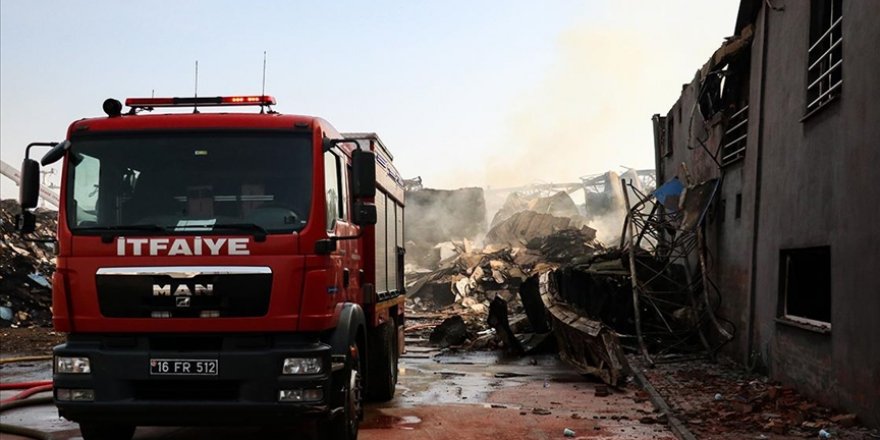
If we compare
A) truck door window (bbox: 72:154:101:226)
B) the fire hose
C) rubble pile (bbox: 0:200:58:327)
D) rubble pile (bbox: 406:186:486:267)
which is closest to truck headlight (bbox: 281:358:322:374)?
truck door window (bbox: 72:154:101:226)

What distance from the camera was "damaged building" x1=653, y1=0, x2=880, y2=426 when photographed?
848 centimetres

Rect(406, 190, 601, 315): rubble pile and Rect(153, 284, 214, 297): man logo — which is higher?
Rect(153, 284, 214, 297): man logo

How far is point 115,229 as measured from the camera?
6559mm

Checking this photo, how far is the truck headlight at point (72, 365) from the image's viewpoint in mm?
6387

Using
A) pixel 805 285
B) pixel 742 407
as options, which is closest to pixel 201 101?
pixel 742 407

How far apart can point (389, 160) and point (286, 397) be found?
512 centimetres

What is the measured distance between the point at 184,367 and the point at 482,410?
15.0 feet

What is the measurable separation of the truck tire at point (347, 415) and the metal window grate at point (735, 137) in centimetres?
884

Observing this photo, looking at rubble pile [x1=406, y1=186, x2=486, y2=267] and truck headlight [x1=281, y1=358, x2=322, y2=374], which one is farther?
rubble pile [x1=406, y1=186, x2=486, y2=267]

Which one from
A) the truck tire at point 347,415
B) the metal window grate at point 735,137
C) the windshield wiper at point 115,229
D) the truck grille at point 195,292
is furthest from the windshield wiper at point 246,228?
the metal window grate at point 735,137

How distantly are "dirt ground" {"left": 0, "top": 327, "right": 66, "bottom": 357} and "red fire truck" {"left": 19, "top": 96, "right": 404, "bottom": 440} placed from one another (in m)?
10.8

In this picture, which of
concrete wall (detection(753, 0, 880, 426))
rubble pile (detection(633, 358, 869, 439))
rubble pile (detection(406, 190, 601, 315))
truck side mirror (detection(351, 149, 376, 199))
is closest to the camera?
truck side mirror (detection(351, 149, 376, 199))

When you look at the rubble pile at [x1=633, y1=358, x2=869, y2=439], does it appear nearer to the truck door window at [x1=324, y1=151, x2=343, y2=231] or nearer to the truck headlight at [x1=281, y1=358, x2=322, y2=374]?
the truck headlight at [x1=281, y1=358, x2=322, y2=374]

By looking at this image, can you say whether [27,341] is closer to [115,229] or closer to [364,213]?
[115,229]
